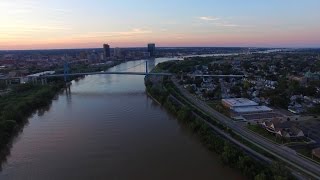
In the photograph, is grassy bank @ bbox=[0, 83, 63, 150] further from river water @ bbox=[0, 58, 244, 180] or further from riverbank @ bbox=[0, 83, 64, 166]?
river water @ bbox=[0, 58, 244, 180]

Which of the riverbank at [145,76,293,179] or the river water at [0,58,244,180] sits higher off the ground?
the riverbank at [145,76,293,179]

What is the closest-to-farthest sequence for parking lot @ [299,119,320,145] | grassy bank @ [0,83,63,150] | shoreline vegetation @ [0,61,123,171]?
parking lot @ [299,119,320,145]
shoreline vegetation @ [0,61,123,171]
grassy bank @ [0,83,63,150]

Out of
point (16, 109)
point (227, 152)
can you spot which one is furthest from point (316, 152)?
point (16, 109)

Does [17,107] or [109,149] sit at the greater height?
[17,107]

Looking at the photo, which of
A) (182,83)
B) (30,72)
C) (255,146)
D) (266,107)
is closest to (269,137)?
(255,146)

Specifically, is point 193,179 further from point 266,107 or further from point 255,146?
point 266,107

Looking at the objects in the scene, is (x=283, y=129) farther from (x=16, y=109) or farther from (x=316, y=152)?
(x=16, y=109)

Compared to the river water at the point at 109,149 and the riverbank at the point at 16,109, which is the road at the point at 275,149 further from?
the riverbank at the point at 16,109

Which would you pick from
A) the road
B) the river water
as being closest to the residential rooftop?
the road

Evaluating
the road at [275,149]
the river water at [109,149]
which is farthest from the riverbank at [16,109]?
the road at [275,149]
